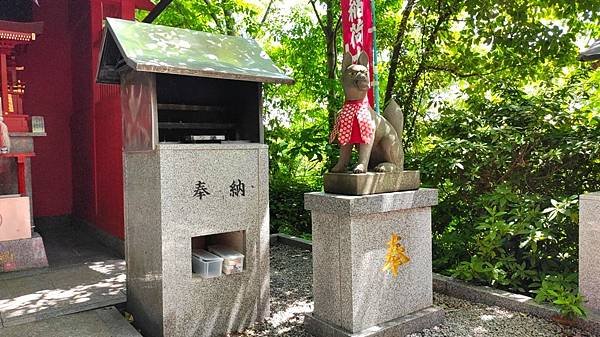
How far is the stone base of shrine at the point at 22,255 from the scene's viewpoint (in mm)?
6566

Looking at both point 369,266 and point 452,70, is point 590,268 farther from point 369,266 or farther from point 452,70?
point 452,70

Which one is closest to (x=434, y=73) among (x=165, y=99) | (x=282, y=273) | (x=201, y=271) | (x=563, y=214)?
(x=563, y=214)

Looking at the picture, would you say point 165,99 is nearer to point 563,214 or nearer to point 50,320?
point 50,320

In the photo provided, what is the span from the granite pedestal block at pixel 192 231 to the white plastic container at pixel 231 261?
59mm

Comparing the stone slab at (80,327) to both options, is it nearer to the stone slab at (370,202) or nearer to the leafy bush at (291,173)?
the stone slab at (370,202)

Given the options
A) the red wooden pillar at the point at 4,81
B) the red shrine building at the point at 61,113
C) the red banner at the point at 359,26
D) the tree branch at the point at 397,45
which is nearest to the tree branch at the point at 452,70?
the tree branch at the point at 397,45

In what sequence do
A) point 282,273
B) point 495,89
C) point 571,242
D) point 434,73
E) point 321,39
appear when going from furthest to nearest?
point 321,39, point 434,73, point 495,89, point 282,273, point 571,242

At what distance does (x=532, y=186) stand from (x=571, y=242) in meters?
1.06

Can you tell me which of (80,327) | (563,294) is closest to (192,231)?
(80,327)

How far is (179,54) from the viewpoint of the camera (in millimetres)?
4578

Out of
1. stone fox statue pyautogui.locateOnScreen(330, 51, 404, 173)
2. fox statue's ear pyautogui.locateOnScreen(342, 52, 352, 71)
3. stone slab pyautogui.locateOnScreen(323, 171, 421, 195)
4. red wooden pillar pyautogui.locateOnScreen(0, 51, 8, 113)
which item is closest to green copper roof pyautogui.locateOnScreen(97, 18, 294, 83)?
fox statue's ear pyautogui.locateOnScreen(342, 52, 352, 71)

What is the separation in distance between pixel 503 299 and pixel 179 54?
15.2 ft

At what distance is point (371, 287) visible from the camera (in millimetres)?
4445

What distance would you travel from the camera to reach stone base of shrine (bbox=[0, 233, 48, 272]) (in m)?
6.57
